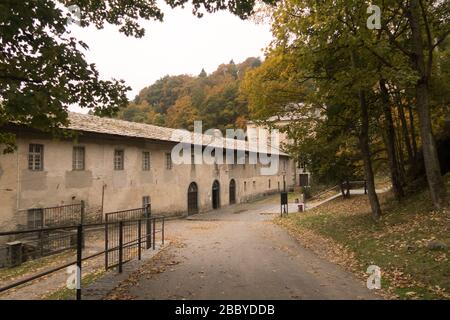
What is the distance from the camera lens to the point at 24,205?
56.1ft

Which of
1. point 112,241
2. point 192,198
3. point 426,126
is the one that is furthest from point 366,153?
point 192,198

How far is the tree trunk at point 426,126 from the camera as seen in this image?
10.5 metres

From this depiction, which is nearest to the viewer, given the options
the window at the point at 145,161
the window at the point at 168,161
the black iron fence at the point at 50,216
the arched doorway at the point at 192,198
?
the black iron fence at the point at 50,216

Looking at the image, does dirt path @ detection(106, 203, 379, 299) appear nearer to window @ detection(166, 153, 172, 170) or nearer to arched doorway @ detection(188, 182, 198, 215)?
window @ detection(166, 153, 172, 170)

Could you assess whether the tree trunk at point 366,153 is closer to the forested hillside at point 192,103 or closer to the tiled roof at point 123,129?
the tiled roof at point 123,129

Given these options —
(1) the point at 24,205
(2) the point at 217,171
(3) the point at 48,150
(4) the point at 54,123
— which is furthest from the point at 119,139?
(4) the point at 54,123

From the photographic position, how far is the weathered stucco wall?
55.4 feet

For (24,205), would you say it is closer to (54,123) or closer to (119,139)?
(119,139)

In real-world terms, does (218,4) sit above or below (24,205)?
above

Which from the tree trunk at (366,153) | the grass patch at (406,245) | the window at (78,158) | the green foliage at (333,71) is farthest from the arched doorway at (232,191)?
the tree trunk at (366,153)

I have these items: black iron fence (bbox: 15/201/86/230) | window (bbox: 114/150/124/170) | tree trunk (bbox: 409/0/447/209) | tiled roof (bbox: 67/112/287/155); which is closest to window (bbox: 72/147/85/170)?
tiled roof (bbox: 67/112/287/155)

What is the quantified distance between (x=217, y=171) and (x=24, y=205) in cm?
1951

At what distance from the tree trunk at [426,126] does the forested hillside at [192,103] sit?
42334 millimetres
